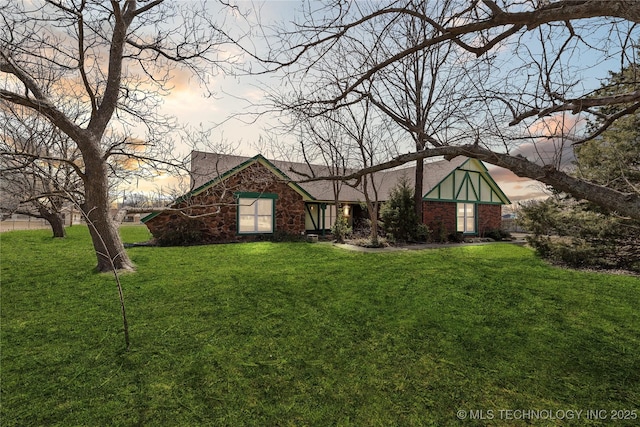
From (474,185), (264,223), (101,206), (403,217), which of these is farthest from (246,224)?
(474,185)

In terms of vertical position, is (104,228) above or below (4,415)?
above

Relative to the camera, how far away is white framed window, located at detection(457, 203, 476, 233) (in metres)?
19.6

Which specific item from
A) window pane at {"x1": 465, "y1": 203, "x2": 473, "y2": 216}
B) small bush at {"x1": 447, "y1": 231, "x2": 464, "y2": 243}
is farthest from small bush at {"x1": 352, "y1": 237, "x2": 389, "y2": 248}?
window pane at {"x1": 465, "y1": 203, "x2": 473, "y2": 216}

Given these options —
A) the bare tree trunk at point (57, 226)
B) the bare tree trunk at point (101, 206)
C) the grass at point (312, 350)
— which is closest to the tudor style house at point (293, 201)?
the bare tree trunk at point (101, 206)

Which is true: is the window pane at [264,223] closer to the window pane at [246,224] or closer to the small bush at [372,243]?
the window pane at [246,224]

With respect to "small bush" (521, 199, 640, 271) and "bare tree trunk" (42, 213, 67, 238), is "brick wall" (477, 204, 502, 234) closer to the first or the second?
"small bush" (521, 199, 640, 271)

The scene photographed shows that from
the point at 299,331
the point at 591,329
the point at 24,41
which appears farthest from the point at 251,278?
the point at 24,41

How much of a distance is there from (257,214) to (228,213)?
150 centimetres

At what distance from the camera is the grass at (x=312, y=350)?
2840 millimetres

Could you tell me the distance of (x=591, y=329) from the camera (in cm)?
457

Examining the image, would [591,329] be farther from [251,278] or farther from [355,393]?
[251,278]

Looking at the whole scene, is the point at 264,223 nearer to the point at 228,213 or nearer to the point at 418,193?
the point at 228,213

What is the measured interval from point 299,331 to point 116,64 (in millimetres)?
7842

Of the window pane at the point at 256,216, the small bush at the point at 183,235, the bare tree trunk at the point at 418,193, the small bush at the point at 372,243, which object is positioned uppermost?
the bare tree trunk at the point at 418,193
